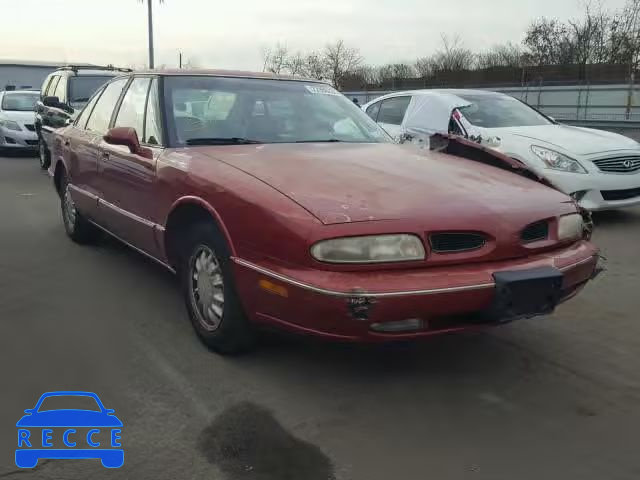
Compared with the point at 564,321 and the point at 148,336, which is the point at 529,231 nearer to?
the point at 564,321

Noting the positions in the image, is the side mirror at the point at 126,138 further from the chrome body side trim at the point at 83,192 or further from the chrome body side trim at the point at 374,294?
the chrome body side trim at the point at 374,294

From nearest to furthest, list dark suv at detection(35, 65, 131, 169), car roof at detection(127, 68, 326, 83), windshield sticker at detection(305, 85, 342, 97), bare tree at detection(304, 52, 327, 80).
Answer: car roof at detection(127, 68, 326, 83)
windshield sticker at detection(305, 85, 342, 97)
dark suv at detection(35, 65, 131, 169)
bare tree at detection(304, 52, 327, 80)

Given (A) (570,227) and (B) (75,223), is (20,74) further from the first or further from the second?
(A) (570,227)

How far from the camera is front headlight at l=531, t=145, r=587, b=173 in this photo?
686cm

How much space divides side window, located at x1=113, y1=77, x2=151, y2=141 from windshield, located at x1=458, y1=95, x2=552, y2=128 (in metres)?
4.47

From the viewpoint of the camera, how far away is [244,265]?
319 cm

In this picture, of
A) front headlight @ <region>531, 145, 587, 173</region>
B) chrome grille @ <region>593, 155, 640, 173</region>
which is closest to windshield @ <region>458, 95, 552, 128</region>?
front headlight @ <region>531, 145, 587, 173</region>

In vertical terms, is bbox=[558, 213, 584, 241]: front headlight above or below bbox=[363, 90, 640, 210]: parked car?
below

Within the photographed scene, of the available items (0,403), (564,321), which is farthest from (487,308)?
(0,403)

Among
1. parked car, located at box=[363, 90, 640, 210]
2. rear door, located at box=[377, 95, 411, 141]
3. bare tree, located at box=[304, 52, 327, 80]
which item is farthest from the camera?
bare tree, located at box=[304, 52, 327, 80]

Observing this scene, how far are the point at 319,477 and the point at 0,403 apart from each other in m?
1.64

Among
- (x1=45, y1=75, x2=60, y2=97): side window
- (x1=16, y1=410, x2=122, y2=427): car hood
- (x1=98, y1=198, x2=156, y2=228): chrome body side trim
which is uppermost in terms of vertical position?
(x1=45, y1=75, x2=60, y2=97): side window

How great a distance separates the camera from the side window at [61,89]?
38.6 ft

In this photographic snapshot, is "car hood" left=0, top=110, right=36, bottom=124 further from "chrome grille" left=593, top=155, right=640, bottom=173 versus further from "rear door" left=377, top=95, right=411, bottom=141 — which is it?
"chrome grille" left=593, top=155, right=640, bottom=173
